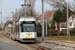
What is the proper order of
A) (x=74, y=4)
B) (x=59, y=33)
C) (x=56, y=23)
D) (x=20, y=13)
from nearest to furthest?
1. (x=74, y=4)
2. (x=59, y=33)
3. (x=20, y=13)
4. (x=56, y=23)

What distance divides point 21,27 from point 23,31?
0.59m

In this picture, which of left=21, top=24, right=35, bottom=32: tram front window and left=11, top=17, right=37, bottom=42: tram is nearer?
left=11, top=17, right=37, bottom=42: tram

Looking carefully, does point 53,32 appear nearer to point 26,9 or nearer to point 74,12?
A: point 26,9

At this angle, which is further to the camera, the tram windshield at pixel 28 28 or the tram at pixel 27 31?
the tram windshield at pixel 28 28

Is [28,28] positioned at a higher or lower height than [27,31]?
higher

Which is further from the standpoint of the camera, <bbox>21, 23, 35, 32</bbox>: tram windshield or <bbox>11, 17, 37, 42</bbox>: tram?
<bbox>21, 23, 35, 32</bbox>: tram windshield

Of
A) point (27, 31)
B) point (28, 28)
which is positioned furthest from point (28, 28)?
point (27, 31)

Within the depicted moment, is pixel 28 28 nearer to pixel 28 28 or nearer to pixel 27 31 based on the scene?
pixel 28 28

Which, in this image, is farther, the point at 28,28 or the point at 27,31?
the point at 28,28

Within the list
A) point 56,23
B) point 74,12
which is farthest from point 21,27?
point 56,23

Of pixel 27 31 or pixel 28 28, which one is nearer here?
pixel 27 31

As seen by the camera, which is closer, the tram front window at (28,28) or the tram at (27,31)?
the tram at (27,31)

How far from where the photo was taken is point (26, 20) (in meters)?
21.3

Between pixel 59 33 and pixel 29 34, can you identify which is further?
pixel 59 33
